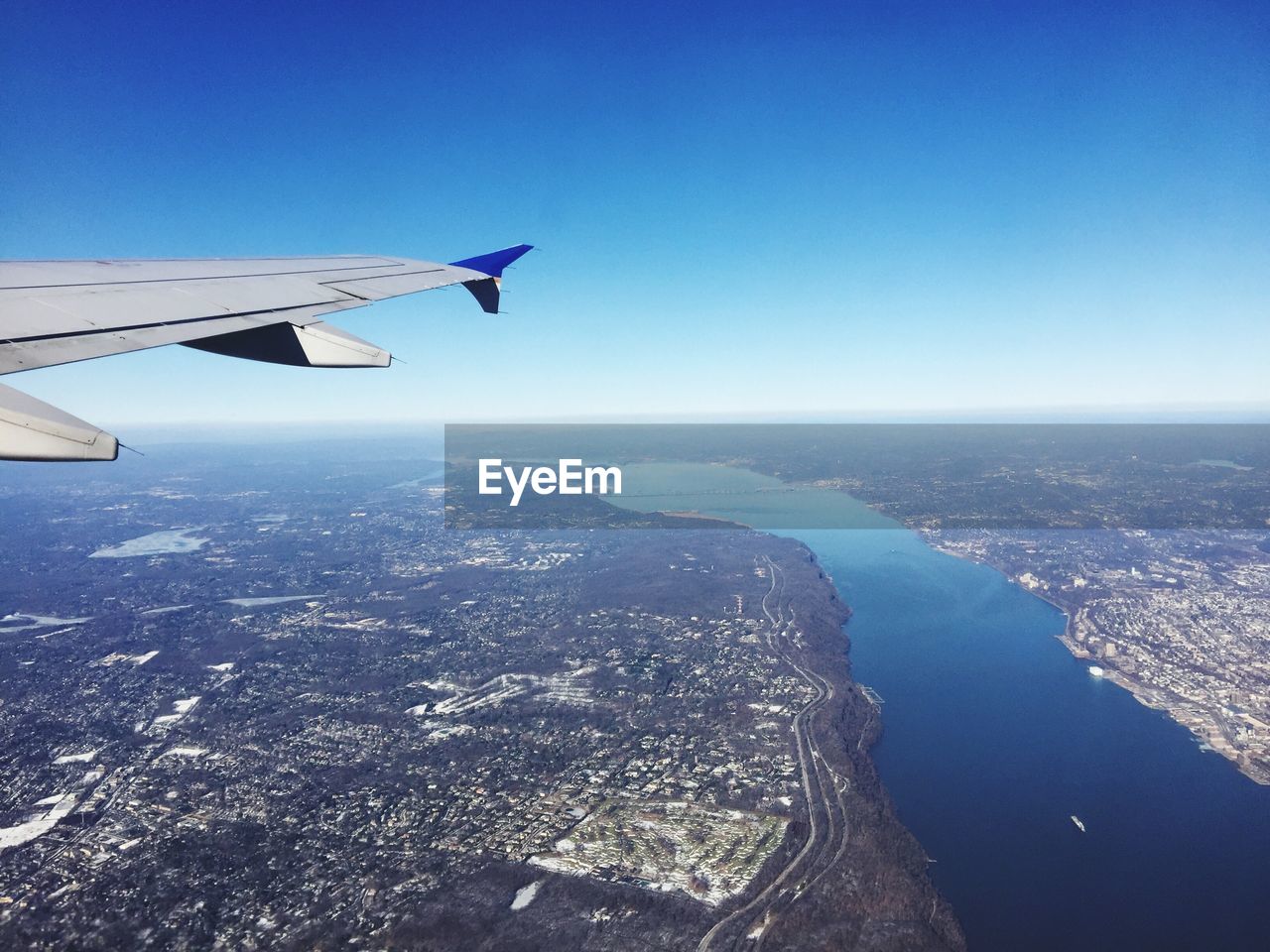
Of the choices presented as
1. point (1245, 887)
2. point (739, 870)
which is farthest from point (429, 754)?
point (1245, 887)

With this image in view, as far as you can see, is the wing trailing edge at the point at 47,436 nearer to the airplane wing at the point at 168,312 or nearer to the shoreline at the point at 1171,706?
the airplane wing at the point at 168,312

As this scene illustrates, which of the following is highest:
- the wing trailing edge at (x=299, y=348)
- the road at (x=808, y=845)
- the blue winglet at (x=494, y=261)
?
the blue winglet at (x=494, y=261)

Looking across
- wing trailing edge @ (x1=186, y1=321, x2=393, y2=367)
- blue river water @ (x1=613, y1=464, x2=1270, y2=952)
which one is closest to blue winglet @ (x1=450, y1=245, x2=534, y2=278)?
wing trailing edge @ (x1=186, y1=321, x2=393, y2=367)

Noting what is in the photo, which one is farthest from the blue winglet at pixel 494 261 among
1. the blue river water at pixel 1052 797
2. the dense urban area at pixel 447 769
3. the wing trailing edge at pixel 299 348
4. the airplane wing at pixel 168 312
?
the blue river water at pixel 1052 797

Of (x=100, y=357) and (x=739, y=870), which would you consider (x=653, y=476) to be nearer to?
(x=739, y=870)

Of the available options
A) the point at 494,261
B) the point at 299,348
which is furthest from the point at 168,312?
the point at 494,261

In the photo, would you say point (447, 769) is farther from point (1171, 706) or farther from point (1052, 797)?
point (1171, 706)

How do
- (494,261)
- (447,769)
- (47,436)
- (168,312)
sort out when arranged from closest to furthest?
(47,436)
(168,312)
(494,261)
(447,769)
